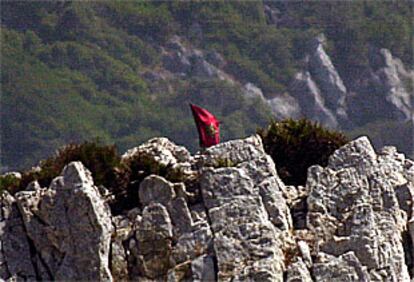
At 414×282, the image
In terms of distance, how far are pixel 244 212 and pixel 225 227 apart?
1.60ft

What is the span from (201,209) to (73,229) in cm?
245

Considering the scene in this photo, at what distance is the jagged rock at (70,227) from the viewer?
31.8 metres

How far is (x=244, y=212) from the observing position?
104 feet

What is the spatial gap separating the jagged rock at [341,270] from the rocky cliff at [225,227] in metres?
0.02

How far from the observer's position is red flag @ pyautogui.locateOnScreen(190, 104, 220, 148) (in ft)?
121

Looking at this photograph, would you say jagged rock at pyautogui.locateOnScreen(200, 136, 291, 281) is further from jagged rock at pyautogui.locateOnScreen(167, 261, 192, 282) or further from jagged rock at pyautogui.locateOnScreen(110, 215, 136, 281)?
jagged rock at pyautogui.locateOnScreen(110, 215, 136, 281)

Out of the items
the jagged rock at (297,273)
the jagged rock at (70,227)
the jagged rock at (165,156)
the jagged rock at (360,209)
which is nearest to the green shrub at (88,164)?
the jagged rock at (165,156)

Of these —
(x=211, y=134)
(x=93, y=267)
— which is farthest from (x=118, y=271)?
(x=211, y=134)

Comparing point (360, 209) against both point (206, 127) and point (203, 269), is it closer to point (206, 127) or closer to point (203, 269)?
point (203, 269)

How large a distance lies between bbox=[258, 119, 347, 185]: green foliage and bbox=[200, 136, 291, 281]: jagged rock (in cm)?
179

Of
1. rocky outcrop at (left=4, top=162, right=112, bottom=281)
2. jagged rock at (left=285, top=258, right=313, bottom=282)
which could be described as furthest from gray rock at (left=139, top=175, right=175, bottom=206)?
jagged rock at (left=285, top=258, right=313, bottom=282)

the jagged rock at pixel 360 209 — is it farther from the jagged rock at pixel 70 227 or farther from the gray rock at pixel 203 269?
the jagged rock at pixel 70 227

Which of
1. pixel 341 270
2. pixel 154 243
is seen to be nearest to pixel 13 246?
pixel 154 243

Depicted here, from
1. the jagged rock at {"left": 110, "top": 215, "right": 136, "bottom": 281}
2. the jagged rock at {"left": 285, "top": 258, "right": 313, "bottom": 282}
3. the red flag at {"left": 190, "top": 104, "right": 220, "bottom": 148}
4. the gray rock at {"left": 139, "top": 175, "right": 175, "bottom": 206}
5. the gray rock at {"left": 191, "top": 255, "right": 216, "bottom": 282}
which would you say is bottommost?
the jagged rock at {"left": 285, "top": 258, "right": 313, "bottom": 282}
